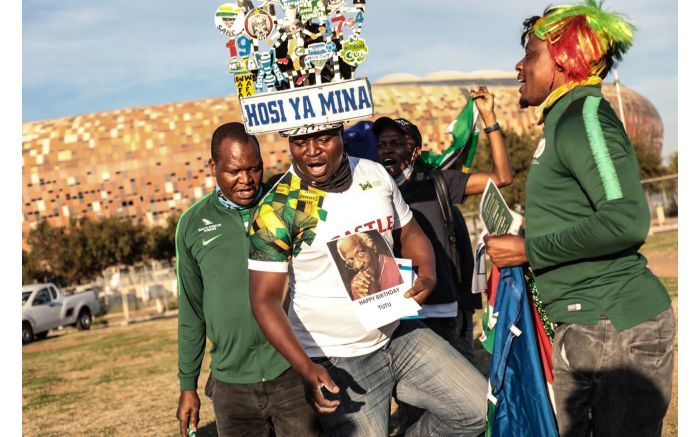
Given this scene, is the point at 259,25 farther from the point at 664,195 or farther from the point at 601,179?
the point at 664,195

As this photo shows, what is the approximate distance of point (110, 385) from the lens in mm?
13688

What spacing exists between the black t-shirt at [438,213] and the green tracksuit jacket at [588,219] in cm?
212

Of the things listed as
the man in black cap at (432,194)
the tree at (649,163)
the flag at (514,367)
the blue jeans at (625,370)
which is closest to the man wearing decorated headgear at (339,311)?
the flag at (514,367)

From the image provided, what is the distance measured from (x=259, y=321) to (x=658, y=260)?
19.4 metres

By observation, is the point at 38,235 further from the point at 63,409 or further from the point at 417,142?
the point at 417,142

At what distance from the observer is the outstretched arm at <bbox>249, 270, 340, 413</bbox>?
3.72 m

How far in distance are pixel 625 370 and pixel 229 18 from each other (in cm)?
231

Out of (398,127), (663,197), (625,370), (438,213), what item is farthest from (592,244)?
(663,197)

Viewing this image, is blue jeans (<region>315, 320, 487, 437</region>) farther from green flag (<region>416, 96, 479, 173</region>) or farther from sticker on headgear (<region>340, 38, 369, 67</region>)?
green flag (<region>416, 96, 479, 173</region>)

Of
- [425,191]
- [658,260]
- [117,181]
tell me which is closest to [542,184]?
[425,191]

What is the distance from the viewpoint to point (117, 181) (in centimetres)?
6831

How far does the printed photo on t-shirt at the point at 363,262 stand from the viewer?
3.91m

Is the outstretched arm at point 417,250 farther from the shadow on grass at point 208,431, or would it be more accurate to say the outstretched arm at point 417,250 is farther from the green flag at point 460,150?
the shadow on grass at point 208,431
